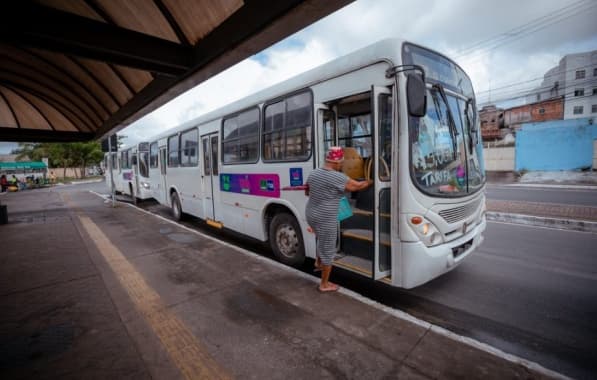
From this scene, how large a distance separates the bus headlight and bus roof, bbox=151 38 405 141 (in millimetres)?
1733

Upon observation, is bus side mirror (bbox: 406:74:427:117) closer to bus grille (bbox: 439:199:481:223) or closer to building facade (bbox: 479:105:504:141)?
bus grille (bbox: 439:199:481:223)

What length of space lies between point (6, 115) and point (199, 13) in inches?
431

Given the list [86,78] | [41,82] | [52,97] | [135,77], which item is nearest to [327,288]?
[135,77]

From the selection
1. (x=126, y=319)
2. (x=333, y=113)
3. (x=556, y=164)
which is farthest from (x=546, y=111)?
(x=126, y=319)

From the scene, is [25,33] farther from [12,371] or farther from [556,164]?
[556,164]

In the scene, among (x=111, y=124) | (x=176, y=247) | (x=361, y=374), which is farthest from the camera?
(x=111, y=124)

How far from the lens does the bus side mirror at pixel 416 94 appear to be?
112 inches

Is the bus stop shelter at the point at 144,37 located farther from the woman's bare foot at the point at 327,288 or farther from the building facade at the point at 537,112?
the building facade at the point at 537,112

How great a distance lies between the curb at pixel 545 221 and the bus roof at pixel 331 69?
6848 millimetres

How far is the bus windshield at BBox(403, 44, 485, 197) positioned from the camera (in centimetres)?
312

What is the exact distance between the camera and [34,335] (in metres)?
2.83

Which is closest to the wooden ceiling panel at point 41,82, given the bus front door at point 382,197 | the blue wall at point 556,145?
the bus front door at point 382,197

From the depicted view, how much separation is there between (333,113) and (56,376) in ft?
13.8

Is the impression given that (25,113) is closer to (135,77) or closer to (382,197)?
(135,77)
